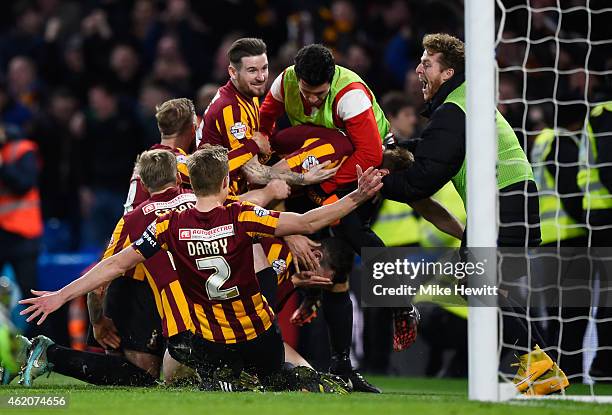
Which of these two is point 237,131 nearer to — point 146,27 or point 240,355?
point 240,355

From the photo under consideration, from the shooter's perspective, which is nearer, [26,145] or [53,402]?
[53,402]

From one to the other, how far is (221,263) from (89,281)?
739 millimetres

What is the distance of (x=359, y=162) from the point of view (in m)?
7.09

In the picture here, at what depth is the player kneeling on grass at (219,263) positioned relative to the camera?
6406 millimetres

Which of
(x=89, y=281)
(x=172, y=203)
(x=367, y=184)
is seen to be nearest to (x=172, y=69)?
(x=172, y=203)

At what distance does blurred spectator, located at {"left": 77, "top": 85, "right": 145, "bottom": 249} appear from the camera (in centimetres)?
1254

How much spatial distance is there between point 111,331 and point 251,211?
179 centimetres

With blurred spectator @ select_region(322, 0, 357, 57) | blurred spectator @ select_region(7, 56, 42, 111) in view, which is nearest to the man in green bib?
blurred spectator @ select_region(322, 0, 357, 57)

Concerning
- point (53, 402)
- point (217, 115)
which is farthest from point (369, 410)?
point (217, 115)

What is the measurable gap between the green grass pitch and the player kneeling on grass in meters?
0.36

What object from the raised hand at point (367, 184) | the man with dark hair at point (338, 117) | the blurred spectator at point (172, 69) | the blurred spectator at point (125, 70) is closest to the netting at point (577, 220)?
the man with dark hair at point (338, 117)

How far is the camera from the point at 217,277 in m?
6.50

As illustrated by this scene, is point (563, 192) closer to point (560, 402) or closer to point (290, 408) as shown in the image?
point (560, 402)

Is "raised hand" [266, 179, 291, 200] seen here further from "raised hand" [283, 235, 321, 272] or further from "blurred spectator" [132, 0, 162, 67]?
"blurred spectator" [132, 0, 162, 67]
